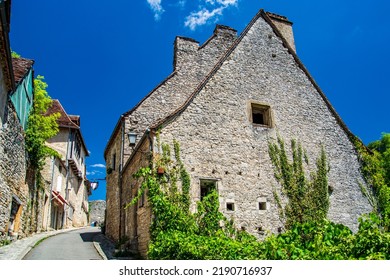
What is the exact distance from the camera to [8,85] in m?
10.1

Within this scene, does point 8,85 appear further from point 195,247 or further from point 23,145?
point 195,247

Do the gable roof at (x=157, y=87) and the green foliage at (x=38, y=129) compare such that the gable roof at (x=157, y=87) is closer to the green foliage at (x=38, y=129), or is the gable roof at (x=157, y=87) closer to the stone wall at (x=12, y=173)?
the green foliage at (x=38, y=129)

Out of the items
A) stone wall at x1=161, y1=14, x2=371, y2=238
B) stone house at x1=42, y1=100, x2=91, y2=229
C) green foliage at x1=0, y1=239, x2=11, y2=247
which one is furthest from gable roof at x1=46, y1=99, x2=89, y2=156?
stone wall at x1=161, y1=14, x2=371, y2=238

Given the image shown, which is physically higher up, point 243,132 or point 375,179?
point 243,132

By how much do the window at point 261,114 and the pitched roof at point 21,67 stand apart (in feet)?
25.7

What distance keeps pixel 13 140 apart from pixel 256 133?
797 cm

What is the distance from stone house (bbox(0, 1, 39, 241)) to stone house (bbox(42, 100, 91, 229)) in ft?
19.8

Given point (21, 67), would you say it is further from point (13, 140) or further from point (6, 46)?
point (6, 46)

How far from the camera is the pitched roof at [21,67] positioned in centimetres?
1158

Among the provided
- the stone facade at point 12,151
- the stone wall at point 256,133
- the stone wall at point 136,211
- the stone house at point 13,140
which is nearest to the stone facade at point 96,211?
the stone facade at point 12,151

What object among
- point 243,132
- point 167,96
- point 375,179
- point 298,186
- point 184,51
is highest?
point 184,51

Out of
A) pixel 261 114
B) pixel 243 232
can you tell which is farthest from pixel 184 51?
pixel 243 232

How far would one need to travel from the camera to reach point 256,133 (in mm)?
10883
